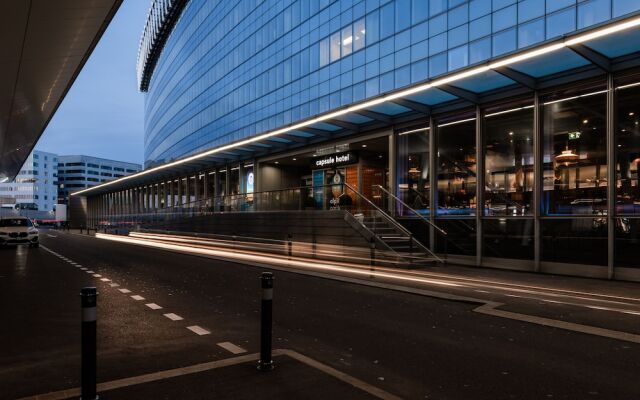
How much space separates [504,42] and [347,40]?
38.1 ft

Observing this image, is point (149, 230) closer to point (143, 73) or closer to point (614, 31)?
point (614, 31)

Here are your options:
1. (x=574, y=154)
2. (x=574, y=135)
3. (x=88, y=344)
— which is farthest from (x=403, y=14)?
(x=88, y=344)

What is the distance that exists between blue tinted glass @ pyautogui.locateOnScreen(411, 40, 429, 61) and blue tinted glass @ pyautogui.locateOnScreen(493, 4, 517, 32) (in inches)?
157

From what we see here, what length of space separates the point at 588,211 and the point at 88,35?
15717mm

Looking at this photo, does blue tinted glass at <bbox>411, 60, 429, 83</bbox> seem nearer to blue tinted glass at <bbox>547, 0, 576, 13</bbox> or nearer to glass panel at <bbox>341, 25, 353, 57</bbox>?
glass panel at <bbox>341, 25, 353, 57</bbox>

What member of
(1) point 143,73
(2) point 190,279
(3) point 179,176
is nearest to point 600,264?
(2) point 190,279

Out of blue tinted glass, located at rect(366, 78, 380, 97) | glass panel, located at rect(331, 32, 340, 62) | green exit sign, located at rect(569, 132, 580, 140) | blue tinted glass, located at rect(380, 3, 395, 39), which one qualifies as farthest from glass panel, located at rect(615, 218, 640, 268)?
glass panel, located at rect(331, 32, 340, 62)

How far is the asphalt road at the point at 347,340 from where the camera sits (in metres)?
5.30

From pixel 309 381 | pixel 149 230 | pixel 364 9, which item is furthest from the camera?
pixel 149 230

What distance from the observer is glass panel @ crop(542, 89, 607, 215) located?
14.9 meters

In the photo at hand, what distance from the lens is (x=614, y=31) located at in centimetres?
1196

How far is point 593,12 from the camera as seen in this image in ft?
58.2

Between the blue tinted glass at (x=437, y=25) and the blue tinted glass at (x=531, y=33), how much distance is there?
4251 mm

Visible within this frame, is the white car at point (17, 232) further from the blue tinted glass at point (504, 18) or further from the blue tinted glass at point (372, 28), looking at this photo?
the blue tinted glass at point (504, 18)
